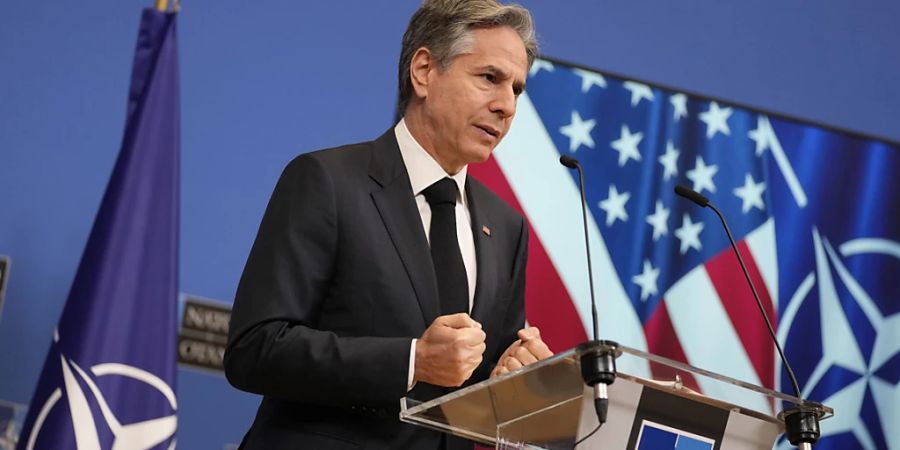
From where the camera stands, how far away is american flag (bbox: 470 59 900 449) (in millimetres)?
4004

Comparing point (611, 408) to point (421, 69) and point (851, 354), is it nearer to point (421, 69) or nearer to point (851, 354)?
point (421, 69)

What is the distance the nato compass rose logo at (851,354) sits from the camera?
13.6 ft

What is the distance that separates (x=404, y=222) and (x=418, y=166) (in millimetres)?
181

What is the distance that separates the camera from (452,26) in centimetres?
242

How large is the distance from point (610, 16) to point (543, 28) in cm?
31

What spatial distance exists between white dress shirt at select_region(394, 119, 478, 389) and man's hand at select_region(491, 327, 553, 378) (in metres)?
0.17

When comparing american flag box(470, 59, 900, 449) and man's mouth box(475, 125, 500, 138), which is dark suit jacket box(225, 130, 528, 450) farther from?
american flag box(470, 59, 900, 449)

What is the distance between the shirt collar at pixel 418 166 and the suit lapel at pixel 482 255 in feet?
0.11

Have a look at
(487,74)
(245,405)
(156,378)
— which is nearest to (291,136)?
(245,405)

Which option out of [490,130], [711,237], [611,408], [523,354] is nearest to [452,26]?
[490,130]

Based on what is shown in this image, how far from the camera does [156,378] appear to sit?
9.61 feet

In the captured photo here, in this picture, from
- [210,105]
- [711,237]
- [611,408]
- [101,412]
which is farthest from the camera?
[711,237]

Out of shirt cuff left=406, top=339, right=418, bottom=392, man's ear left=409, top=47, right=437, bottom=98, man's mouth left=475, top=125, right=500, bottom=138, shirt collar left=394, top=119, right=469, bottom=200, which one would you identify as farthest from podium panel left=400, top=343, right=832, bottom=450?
man's ear left=409, top=47, right=437, bottom=98

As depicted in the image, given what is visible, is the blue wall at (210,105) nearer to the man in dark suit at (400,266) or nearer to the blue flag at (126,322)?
the blue flag at (126,322)
